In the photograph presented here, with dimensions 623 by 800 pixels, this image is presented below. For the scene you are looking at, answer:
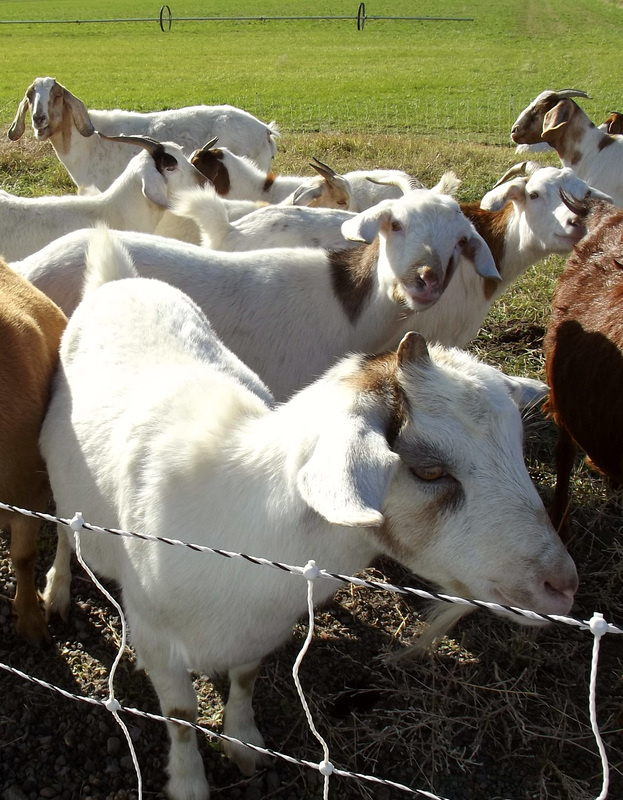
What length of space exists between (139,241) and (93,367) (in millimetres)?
1261

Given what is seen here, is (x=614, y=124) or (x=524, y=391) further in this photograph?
(x=614, y=124)

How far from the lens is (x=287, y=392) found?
148 inches

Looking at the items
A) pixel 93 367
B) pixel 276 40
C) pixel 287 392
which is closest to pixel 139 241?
pixel 287 392

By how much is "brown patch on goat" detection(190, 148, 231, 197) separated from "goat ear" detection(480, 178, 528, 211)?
8.14ft

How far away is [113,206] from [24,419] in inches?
111

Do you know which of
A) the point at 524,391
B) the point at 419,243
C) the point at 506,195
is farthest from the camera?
the point at 506,195

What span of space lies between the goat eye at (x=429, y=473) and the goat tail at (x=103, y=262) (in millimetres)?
1773

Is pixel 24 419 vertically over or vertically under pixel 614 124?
under

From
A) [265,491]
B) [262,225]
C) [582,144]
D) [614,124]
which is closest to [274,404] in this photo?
[265,491]

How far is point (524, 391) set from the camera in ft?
7.26

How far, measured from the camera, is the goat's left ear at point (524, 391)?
6.88ft

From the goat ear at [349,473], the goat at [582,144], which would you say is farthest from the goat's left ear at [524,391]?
the goat at [582,144]

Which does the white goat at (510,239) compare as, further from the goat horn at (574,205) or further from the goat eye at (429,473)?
the goat eye at (429,473)

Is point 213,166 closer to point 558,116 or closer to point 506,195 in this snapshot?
point 506,195
